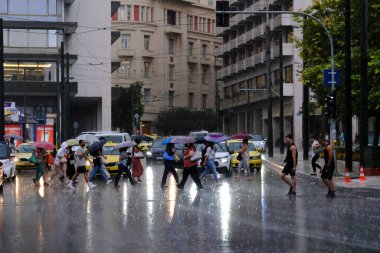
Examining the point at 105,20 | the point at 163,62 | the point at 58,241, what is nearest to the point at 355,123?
the point at 105,20

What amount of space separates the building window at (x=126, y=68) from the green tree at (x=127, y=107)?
49.9 ft

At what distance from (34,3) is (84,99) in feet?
39.0

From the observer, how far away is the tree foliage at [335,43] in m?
35.7

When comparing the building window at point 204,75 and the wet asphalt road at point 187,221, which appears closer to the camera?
the wet asphalt road at point 187,221

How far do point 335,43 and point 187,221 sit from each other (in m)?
25.6

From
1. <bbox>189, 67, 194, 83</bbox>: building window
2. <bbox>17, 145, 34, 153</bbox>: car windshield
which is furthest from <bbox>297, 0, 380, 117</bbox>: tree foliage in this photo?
<bbox>189, 67, 194, 83</bbox>: building window

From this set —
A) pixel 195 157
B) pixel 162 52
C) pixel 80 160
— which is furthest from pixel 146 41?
pixel 195 157

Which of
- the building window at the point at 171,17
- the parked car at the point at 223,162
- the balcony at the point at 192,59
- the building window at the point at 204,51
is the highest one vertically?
the building window at the point at 171,17

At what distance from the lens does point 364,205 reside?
62.4 feet

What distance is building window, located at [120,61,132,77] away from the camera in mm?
105044

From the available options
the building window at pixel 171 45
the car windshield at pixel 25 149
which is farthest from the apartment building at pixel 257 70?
the car windshield at pixel 25 149

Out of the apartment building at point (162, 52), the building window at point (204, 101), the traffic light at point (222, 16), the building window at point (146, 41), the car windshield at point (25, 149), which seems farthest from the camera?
the building window at point (204, 101)

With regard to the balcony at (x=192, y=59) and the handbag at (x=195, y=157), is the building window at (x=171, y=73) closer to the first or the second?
the balcony at (x=192, y=59)

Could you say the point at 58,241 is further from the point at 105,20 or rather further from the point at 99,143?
the point at 105,20
